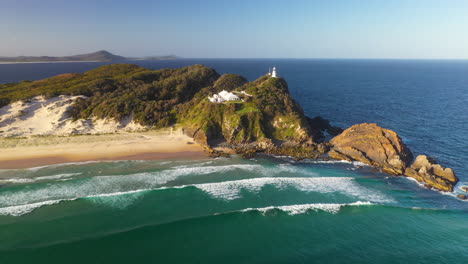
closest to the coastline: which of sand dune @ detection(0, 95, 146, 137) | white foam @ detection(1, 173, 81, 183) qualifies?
sand dune @ detection(0, 95, 146, 137)

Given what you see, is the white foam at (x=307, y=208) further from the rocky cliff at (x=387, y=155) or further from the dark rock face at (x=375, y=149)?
the dark rock face at (x=375, y=149)

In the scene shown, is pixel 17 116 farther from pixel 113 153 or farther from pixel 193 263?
pixel 193 263

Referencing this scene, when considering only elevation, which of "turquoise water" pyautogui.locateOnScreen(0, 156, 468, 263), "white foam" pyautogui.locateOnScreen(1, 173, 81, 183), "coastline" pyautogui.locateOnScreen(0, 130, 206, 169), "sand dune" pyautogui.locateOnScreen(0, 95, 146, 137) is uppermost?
"sand dune" pyautogui.locateOnScreen(0, 95, 146, 137)

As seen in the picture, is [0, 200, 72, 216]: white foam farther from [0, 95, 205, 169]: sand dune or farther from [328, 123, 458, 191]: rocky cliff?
[328, 123, 458, 191]: rocky cliff

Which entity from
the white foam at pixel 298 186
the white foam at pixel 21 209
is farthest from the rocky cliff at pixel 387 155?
the white foam at pixel 21 209

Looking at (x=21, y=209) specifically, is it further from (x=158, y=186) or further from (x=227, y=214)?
(x=227, y=214)

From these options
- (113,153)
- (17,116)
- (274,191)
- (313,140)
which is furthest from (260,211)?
(17,116)

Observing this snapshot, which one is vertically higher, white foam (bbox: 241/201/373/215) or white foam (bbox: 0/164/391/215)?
white foam (bbox: 0/164/391/215)
